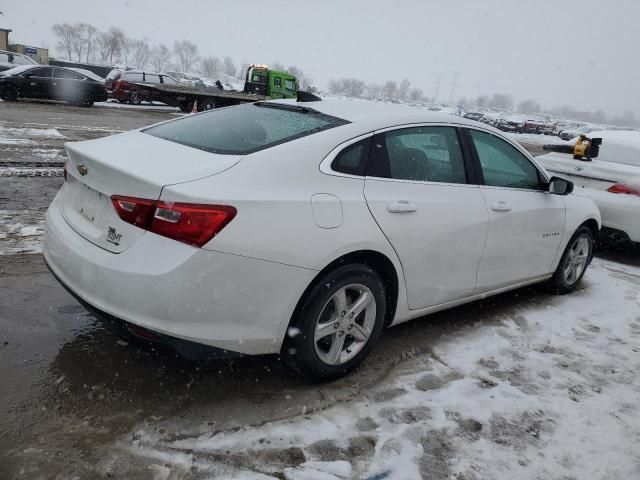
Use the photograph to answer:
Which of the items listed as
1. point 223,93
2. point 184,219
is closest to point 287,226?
point 184,219

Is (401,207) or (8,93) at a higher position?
(401,207)

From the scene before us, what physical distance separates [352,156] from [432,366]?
138 cm

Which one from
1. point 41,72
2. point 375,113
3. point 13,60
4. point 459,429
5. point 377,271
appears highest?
point 375,113

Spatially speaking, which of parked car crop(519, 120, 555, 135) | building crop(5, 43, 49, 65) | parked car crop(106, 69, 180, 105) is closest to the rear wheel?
parked car crop(106, 69, 180, 105)

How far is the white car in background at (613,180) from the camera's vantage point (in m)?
5.70

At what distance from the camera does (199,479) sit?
2104 millimetres

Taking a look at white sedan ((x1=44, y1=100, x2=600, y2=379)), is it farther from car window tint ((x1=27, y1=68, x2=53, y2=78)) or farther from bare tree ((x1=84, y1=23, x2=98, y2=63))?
bare tree ((x1=84, y1=23, x2=98, y2=63))

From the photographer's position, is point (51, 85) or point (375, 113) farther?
point (51, 85)

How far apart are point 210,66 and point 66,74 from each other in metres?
127

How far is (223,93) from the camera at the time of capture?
2381 centimetres

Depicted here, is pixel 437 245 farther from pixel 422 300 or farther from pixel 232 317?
pixel 232 317

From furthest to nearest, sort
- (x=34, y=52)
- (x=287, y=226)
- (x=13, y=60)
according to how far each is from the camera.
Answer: (x=34, y=52)
(x=13, y=60)
(x=287, y=226)

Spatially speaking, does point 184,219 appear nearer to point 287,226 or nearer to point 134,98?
point 287,226

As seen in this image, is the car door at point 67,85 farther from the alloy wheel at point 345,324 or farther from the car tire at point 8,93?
the alloy wheel at point 345,324
